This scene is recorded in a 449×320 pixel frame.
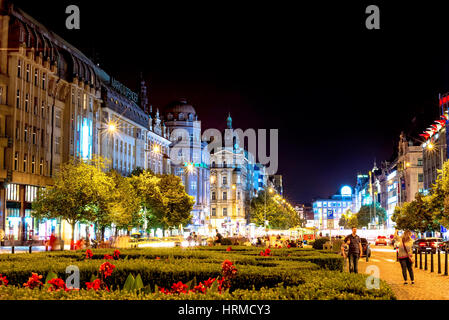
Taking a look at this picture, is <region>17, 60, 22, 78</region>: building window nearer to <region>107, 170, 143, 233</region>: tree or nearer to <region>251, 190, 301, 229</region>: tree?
<region>107, 170, 143, 233</region>: tree

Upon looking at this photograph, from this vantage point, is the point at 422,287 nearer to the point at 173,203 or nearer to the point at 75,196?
the point at 75,196

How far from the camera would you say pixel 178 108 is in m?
150

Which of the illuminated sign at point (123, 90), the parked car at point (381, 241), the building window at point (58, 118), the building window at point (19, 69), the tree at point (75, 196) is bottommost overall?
the parked car at point (381, 241)

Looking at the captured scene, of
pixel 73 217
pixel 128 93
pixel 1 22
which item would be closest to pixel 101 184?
pixel 73 217

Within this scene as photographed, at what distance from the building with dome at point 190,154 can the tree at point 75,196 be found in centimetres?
8465

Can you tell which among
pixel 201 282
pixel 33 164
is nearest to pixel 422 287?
pixel 201 282

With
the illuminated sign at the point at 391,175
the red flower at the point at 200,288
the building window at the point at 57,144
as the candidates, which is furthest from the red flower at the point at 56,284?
the illuminated sign at the point at 391,175

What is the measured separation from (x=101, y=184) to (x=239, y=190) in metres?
111

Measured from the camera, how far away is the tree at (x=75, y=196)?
53.8 meters

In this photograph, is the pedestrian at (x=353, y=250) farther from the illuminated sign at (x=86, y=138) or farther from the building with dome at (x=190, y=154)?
the building with dome at (x=190, y=154)

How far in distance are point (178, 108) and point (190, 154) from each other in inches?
485

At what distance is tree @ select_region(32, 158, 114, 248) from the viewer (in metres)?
53.8
